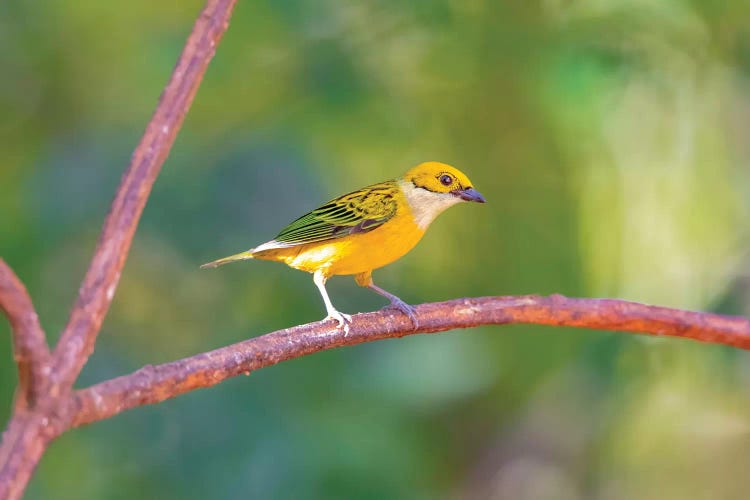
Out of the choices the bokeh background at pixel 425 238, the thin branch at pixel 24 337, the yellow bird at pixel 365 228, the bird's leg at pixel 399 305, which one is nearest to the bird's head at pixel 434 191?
the yellow bird at pixel 365 228

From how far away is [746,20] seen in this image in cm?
488

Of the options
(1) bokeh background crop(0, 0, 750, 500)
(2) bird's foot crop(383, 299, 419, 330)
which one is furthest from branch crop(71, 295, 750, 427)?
(1) bokeh background crop(0, 0, 750, 500)

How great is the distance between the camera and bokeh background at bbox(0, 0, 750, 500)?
4512mm

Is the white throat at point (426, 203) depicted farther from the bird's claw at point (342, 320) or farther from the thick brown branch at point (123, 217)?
the thick brown branch at point (123, 217)

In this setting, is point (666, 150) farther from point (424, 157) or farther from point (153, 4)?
point (153, 4)

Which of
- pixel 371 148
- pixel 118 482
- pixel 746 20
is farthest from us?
pixel 371 148

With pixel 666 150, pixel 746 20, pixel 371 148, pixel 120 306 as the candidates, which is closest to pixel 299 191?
pixel 371 148

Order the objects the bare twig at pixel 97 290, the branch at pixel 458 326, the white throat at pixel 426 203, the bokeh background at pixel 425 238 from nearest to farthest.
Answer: the bare twig at pixel 97 290 → the branch at pixel 458 326 → the white throat at pixel 426 203 → the bokeh background at pixel 425 238

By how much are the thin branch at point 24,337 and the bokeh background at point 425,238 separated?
2.67 meters

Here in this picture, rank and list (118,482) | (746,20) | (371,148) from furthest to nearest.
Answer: (371,148) → (746,20) → (118,482)

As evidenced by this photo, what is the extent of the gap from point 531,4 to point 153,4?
2121 mm

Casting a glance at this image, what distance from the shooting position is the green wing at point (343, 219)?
365 cm

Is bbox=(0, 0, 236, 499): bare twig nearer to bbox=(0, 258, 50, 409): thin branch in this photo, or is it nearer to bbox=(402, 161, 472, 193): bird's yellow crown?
bbox=(0, 258, 50, 409): thin branch

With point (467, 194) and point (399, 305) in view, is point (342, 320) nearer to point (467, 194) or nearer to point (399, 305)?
point (399, 305)
